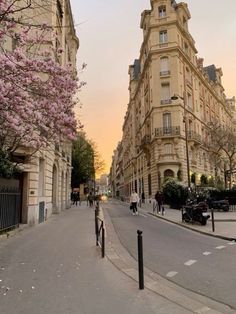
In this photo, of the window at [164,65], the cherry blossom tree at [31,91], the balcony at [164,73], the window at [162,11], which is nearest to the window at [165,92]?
the balcony at [164,73]

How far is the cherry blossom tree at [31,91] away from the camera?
8914mm

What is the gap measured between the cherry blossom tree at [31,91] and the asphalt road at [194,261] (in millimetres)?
5190

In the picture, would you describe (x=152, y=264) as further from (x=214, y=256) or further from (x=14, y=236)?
(x=14, y=236)

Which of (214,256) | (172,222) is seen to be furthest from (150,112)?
A: (214,256)

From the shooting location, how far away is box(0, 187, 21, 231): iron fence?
1329cm

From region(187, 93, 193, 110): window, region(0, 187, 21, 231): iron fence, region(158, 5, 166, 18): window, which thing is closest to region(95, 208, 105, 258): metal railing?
region(0, 187, 21, 231): iron fence

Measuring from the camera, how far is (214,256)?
9.28 metres

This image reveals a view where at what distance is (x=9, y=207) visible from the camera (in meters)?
14.2

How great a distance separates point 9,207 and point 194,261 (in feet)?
28.3

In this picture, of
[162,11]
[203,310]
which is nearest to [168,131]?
[162,11]

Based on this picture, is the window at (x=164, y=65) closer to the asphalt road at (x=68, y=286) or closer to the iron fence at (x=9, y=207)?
the iron fence at (x=9, y=207)

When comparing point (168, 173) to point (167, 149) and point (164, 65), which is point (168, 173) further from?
point (164, 65)

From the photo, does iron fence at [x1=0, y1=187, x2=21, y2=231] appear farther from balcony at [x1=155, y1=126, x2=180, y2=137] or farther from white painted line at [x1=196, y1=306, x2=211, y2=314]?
balcony at [x1=155, y1=126, x2=180, y2=137]

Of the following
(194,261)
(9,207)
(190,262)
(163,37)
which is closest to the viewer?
(190,262)
